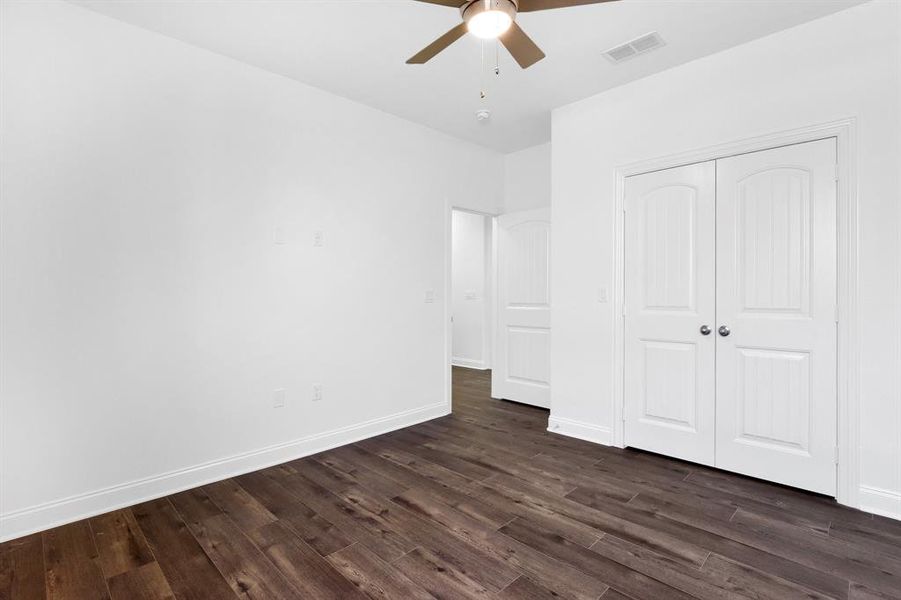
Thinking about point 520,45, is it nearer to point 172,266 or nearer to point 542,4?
point 542,4

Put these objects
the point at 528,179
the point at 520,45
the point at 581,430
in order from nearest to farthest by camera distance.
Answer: the point at 520,45
the point at 581,430
the point at 528,179

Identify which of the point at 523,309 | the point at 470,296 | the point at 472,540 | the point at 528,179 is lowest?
the point at 472,540

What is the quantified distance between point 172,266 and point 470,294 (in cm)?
506

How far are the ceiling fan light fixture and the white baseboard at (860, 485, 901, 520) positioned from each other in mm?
3216

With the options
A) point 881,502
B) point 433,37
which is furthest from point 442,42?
point 881,502

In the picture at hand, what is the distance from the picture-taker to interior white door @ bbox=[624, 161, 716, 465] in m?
3.13

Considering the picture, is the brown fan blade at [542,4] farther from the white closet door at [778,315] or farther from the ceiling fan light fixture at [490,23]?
the white closet door at [778,315]

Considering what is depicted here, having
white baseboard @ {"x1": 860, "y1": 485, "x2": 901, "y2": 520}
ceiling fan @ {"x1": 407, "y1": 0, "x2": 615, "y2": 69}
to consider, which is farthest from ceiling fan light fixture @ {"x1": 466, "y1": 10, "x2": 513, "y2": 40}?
white baseboard @ {"x1": 860, "y1": 485, "x2": 901, "y2": 520}

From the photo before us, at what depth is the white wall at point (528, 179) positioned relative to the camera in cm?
483

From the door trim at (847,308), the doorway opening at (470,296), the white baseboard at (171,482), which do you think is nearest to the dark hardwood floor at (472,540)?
the white baseboard at (171,482)

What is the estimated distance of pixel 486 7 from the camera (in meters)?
1.75

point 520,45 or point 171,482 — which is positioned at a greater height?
point 520,45

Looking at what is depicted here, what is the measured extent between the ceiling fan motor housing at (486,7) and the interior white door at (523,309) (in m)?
2.94

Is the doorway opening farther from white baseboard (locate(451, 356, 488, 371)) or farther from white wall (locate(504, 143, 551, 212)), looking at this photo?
white wall (locate(504, 143, 551, 212))
